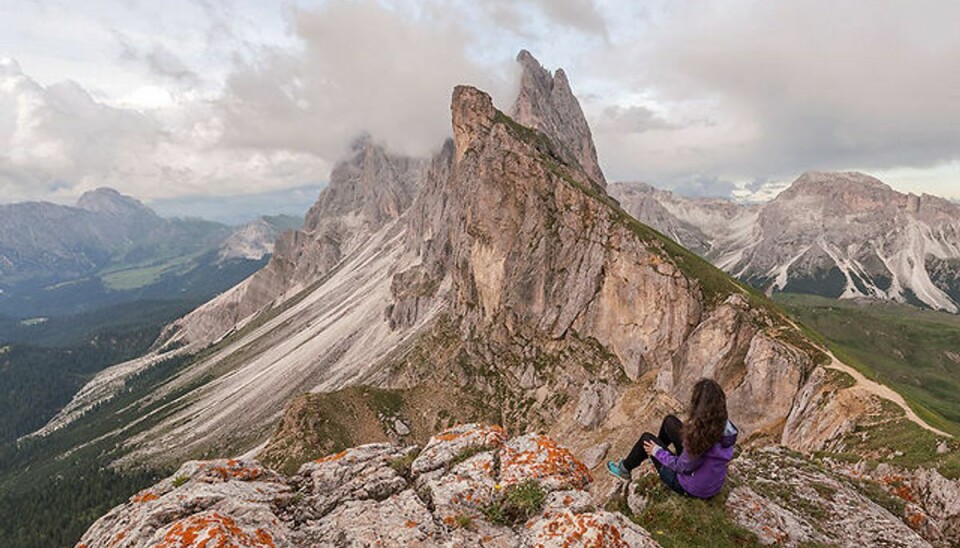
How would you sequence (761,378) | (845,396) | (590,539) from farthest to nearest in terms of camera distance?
(761,378), (845,396), (590,539)

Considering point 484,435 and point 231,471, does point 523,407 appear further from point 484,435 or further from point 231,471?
point 231,471

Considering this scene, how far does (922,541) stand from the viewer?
1642 cm

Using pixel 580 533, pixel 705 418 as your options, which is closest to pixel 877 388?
pixel 705 418

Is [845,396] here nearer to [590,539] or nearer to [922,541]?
[922,541]

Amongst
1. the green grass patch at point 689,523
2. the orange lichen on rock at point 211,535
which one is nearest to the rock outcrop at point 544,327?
the green grass patch at point 689,523

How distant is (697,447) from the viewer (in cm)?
1264

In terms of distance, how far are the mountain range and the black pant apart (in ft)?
4.29

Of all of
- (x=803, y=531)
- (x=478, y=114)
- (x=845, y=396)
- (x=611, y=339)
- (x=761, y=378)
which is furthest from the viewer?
(x=478, y=114)

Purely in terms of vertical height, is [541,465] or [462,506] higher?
[541,465]

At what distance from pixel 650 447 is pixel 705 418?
248cm

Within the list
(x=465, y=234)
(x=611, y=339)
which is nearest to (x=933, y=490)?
(x=611, y=339)

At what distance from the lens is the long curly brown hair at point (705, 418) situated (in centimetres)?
1234

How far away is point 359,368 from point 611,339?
90.5m

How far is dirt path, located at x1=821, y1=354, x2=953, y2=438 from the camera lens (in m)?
47.5
